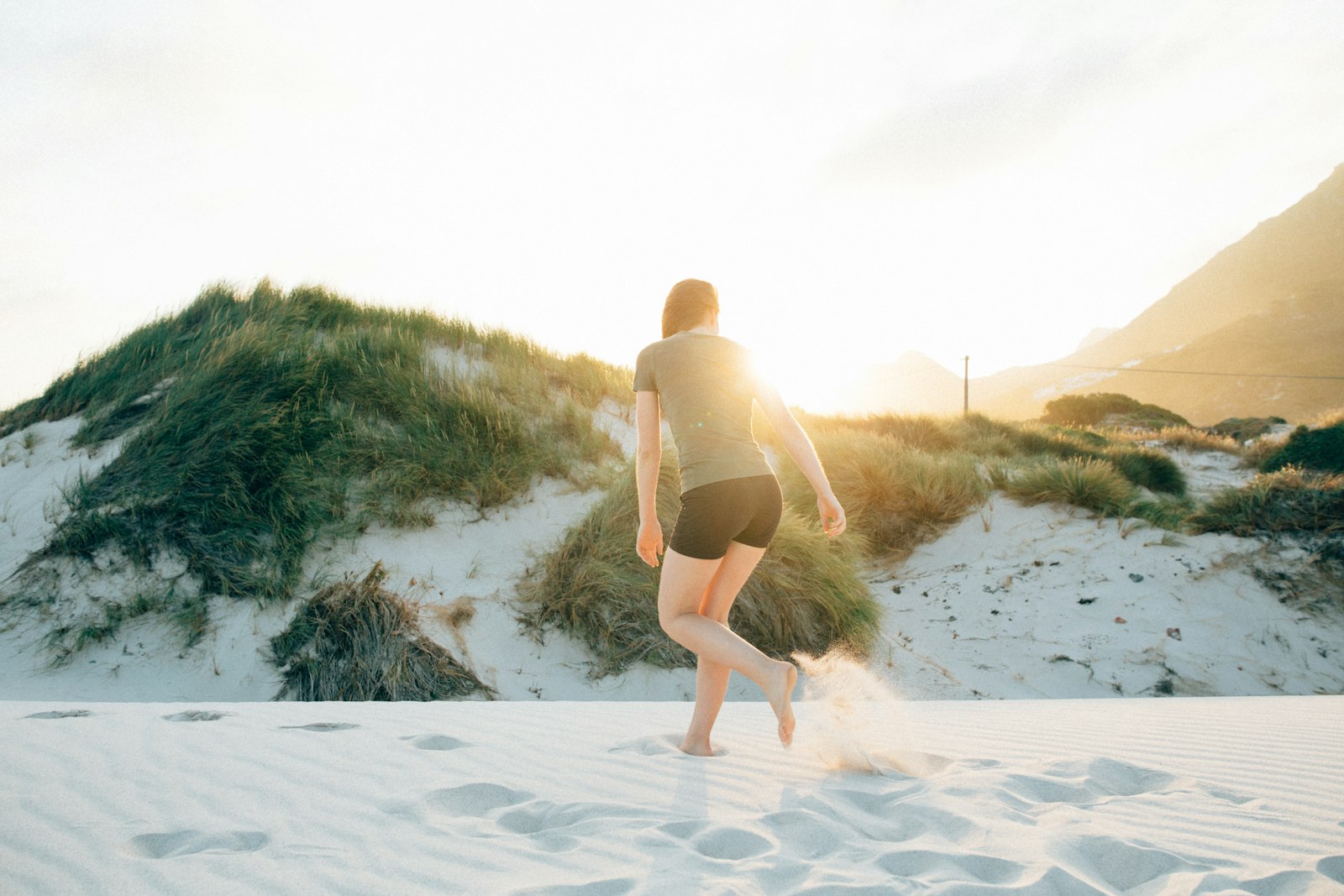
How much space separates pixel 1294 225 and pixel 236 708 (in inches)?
5645

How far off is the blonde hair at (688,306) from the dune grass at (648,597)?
3559 millimetres

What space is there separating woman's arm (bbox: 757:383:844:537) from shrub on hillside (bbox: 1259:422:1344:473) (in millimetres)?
15830

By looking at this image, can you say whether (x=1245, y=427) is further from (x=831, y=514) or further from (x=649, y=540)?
(x=649, y=540)

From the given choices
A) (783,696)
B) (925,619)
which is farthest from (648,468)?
(925,619)

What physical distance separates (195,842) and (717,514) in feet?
5.56

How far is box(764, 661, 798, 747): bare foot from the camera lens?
98.4 inches

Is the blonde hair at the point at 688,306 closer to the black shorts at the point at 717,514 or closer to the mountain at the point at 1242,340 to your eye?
the black shorts at the point at 717,514

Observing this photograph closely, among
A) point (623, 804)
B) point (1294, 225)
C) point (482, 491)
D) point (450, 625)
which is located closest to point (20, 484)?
point (482, 491)

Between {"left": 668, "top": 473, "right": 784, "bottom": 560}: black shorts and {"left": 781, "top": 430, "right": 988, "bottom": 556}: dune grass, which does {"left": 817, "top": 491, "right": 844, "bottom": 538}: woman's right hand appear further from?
{"left": 781, "top": 430, "right": 988, "bottom": 556}: dune grass

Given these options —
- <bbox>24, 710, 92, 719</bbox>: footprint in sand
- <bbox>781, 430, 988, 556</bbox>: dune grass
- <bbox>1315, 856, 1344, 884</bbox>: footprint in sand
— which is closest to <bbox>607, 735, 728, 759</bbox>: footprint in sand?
<bbox>1315, 856, 1344, 884</bbox>: footprint in sand

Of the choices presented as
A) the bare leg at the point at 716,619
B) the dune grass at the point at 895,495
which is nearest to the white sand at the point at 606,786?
the bare leg at the point at 716,619

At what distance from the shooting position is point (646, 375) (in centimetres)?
281

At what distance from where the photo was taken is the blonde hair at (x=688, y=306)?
2.86m

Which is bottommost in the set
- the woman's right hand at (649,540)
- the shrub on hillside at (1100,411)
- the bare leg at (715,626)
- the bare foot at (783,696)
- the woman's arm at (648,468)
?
the bare foot at (783,696)
